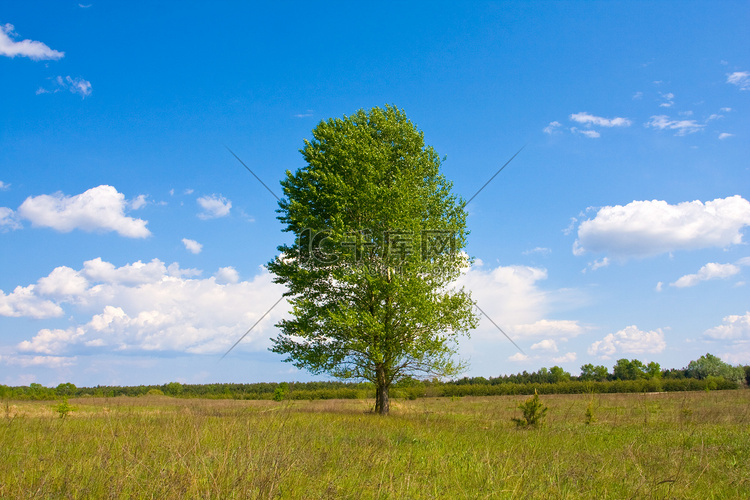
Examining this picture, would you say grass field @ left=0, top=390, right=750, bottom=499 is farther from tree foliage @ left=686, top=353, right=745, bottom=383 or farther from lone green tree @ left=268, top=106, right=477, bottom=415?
tree foliage @ left=686, top=353, right=745, bottom=383

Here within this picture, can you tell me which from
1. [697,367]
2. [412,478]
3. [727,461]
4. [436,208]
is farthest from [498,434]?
[697,367]

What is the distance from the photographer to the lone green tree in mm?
16781

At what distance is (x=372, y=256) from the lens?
17984 mm

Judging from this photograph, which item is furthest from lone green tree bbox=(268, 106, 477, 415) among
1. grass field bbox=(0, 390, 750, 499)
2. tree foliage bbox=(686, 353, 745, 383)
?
tree foliage bbox=(686, 353, 745, 383)

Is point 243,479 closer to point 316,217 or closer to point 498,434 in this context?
point 498,434

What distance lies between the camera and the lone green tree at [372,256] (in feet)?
55.1

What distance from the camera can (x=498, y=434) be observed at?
11.2 meters

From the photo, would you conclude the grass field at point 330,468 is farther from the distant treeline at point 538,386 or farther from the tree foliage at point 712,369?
the tree foliage at point 712,369

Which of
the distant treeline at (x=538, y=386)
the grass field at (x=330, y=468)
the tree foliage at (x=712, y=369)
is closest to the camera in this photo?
the grass field at (x=330, y=468)

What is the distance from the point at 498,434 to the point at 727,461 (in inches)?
184

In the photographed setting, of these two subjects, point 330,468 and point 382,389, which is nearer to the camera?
point 330,468

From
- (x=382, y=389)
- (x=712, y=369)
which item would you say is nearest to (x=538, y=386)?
(x=712, y=369)

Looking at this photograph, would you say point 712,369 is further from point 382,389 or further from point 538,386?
point 382,389

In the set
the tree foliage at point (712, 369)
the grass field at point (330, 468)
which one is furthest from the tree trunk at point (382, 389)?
the tree foliage at point (712, 369)
